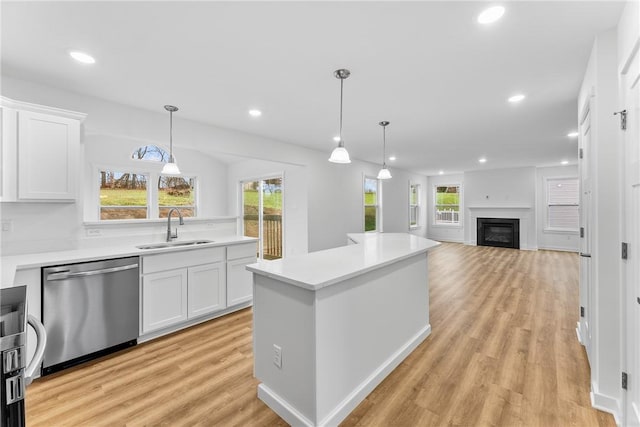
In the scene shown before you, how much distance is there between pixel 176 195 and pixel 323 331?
681 cm

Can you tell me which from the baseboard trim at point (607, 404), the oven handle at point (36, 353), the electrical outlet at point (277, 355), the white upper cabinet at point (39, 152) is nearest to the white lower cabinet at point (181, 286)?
the white upper cabinet at point (39, 152)

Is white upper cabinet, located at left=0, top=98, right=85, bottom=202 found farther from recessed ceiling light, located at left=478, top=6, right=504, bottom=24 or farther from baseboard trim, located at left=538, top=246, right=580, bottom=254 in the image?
baseboard trim, located at left=538, top=246, right=580, bottom=254

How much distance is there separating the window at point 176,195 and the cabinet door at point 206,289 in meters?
4.40

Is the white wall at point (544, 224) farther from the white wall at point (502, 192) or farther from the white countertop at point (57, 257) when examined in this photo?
the white countertop at point (57, 257)

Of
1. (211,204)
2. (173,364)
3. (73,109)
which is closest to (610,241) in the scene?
(173,364)

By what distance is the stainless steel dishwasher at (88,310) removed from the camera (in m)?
2.25

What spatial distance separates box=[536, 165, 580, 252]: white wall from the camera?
7750 millimetres

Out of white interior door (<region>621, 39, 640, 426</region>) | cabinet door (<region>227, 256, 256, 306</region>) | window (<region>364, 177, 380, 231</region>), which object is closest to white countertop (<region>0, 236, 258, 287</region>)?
cabinet door (<region>227, 256, 256, 306</region>)

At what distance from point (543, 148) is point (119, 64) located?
704cm

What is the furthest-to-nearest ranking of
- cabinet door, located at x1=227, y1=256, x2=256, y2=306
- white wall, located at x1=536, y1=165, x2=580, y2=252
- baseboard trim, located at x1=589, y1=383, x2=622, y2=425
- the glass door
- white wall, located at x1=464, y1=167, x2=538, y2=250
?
white wall, located at x1=464, y1=167, x2=538, y2=250, white wall, located at x1=536, y1=165, x2=580, y2=252, the glass door, cabinet door, located at x1=227, y1=256, x2=256, y2=306, baseboard trim, located at x1=589, y1=383, x2=622, y2=425

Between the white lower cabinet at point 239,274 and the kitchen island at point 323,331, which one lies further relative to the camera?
the white lower cabinet at point 239,274

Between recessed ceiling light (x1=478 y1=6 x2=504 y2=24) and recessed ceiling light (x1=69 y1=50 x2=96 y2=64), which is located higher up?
recessed ceiling light (x1=69 y1=50 x2=96 y2=64)

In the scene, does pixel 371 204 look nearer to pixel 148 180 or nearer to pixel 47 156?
pixel 148 180

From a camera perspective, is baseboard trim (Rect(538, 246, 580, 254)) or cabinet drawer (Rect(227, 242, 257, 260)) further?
baseboard trim (Rect(538, 246, 580, 254))
